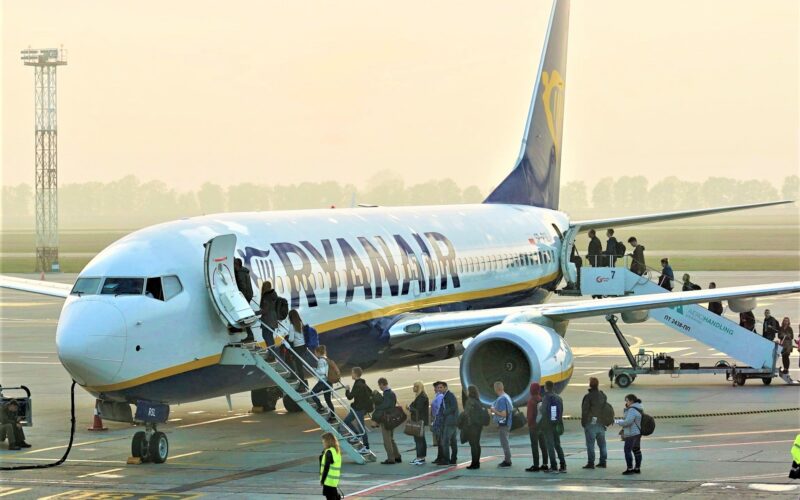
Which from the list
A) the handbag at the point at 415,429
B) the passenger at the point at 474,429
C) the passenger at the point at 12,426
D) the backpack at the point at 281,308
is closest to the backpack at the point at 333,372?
the backpack at the point at 281,308

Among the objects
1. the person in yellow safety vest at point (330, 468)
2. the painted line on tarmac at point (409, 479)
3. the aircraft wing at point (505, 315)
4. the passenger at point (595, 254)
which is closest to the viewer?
the person in yellow safety vest at point (330, 468)

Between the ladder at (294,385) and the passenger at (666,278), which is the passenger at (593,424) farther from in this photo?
the passenger at (666,278)

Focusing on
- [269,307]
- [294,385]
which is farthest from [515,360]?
[269,307]

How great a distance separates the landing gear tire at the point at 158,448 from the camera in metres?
24.6

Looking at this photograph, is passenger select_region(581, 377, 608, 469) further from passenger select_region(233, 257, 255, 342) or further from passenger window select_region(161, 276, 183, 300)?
passenger window select_region(161, 276, 183, 300)

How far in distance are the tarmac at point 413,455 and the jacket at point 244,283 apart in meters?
2.95

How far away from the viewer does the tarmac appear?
21.6 m

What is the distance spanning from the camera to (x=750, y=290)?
102 feet

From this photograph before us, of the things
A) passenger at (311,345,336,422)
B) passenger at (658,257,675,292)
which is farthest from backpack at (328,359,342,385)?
passenger at (658,257,675,292)

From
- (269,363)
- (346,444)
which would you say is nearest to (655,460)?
(346,444)

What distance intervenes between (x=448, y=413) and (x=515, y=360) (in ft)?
18.0

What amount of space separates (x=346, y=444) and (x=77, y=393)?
557 inches

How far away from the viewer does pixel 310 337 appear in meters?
26.2

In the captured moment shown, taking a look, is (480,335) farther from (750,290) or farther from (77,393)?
(77,393)
